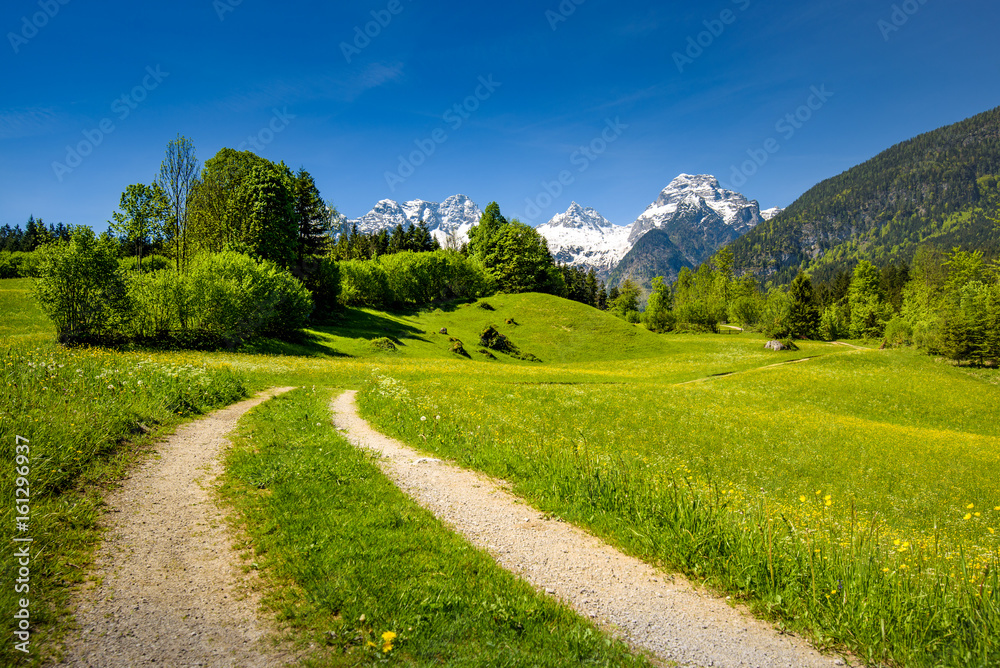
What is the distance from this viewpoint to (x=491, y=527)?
368 inches

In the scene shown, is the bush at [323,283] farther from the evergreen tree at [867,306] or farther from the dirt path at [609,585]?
the evergreen tree at [867,306]

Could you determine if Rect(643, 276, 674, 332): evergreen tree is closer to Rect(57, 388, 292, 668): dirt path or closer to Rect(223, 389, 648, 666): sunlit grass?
Rect(223, 389, 648, 666): sunlit grass

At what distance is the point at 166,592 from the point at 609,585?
23.3ft

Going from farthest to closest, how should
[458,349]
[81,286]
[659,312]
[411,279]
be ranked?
[659,312] < [411,279] < [458,349] < [81,286]

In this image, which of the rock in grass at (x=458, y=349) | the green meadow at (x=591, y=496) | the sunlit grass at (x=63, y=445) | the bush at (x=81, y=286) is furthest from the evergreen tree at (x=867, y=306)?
the bush at (x=81, y=286)

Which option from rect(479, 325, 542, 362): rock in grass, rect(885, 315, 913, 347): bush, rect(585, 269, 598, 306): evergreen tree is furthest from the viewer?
rect(585, 269, 598, 306): evergreen tree

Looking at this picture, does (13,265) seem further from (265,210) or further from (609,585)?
(609,585)

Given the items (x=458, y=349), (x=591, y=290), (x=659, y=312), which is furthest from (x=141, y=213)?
(x=591, y=290)

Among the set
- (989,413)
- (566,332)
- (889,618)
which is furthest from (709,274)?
(889,618)

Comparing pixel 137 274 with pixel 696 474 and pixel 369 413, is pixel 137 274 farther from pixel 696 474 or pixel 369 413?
pixel 696 474

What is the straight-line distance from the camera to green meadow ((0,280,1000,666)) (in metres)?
6.17

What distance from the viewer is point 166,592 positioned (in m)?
6.15

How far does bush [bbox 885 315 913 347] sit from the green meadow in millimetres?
54004

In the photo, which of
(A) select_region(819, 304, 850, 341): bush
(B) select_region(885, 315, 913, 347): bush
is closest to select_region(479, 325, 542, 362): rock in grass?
(B) select_region(885, 315, 913, 347): bush
